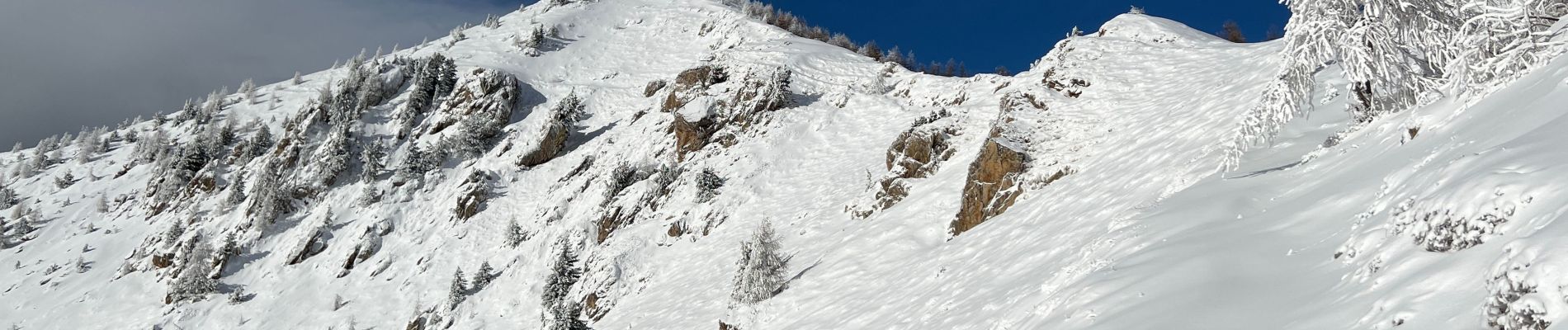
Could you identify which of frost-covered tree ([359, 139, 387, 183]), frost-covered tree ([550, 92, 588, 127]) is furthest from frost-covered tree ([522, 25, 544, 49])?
frost-covered tree ([359, 139, 387, 183])

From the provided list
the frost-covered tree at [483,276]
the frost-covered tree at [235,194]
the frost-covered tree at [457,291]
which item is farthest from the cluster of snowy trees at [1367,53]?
the frost-covered tree at [235,194]

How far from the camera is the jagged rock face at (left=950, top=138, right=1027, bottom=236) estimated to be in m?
22.9

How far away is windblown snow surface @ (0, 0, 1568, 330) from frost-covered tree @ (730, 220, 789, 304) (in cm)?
46

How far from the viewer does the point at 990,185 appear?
2352 centimetres

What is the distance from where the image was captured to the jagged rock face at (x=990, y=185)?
75.0 feet

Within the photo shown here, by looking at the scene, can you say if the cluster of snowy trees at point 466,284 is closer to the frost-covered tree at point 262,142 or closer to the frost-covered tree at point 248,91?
the frost-covered tree at point 262,142

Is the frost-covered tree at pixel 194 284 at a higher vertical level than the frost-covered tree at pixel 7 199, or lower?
higher

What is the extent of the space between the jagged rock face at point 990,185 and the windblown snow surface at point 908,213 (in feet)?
1.64

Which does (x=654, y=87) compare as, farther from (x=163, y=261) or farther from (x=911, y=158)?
(x=163, y=261)

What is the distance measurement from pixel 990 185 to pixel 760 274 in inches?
264

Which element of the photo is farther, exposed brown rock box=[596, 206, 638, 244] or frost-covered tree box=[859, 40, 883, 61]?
frost-covered tree box=[859, 40, 883, 61]

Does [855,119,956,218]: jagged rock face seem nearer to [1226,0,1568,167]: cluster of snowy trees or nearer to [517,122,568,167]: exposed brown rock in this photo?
[1226,0,1568,167]: cluster of snowy trees

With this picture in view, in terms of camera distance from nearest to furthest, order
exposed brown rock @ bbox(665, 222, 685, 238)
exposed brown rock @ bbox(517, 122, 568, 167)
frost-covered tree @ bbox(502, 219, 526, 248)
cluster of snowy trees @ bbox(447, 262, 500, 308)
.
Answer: exposed brown rock @ bbox(665, 222, 685, 238), cluster of snowy trees @ bbox(447, 262, 500, 308), frost-covered tree @ bbox(502, 219, 526, 248), exposed brown rock @ bbox(517, 122, 568, 167)

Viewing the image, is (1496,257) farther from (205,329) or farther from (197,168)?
(197,168)
